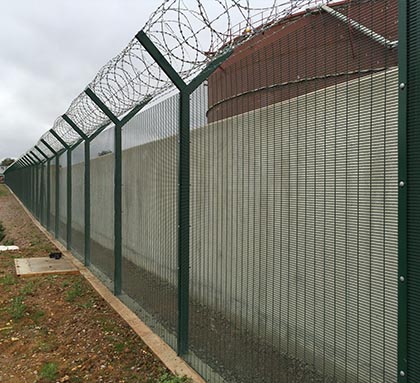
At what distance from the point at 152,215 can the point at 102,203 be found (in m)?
2.28

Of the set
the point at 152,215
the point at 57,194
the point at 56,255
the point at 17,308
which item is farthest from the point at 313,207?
the point at 57,194

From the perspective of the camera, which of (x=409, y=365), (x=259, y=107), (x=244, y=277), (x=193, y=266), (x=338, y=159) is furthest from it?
(x=193, y=266)

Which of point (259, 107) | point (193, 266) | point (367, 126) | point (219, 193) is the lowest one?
point (193, 266)

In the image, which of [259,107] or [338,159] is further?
[259,107]

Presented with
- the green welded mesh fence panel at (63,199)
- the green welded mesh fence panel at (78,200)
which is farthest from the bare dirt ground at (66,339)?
the green welded mesh fence panel at (63,199)

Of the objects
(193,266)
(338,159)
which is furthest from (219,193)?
(338,159)

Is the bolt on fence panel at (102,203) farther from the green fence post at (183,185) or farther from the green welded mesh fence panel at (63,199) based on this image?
the green welded mesh fence panel at (63,199)

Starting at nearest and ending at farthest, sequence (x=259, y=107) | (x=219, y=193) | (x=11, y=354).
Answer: (x=259, y=107) → (x=219, y=193) → (x=11, y=354)

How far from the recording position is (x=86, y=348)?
4090 mm

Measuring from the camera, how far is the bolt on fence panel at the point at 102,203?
603 centimetres

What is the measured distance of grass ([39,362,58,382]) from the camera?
3.48 m

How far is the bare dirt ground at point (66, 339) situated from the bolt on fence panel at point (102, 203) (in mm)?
447

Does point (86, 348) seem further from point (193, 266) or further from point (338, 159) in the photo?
point (338, 159)

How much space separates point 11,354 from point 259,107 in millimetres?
3355
